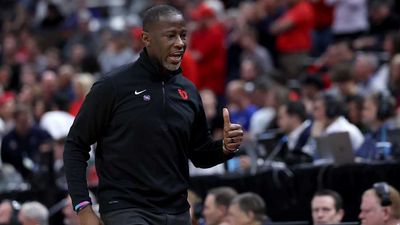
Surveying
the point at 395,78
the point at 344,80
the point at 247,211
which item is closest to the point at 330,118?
the point at 395,78

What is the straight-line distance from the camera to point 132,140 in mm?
6344

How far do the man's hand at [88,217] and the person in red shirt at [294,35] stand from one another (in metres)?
11.1

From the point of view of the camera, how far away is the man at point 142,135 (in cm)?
632

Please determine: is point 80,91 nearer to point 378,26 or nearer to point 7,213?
point 378,26

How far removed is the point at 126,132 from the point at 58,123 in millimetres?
9427

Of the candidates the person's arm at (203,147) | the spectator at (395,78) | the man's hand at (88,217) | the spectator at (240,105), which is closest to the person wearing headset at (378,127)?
the spectator at (395,78)

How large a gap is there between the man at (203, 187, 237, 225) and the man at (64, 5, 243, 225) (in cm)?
400

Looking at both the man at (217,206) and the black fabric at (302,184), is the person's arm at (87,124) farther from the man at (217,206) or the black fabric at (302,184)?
the black fabric at (302,184)

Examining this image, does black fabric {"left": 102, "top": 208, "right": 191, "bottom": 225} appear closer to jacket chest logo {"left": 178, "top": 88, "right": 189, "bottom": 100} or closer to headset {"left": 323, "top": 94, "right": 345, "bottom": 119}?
jacket chest logo {"left": 178, "top": 88, "right": 189, "bottom": 100}

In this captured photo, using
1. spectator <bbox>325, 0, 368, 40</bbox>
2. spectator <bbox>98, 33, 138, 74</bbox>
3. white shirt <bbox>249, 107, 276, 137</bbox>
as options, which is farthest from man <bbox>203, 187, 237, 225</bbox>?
spectator <bbox>98, 33, 138, 74</bbox>

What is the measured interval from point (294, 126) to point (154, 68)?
6063 mm

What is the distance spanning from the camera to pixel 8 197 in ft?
41.4

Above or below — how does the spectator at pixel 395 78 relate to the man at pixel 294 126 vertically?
above

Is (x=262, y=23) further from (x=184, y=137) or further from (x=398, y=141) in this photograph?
(x=184, y=137)
